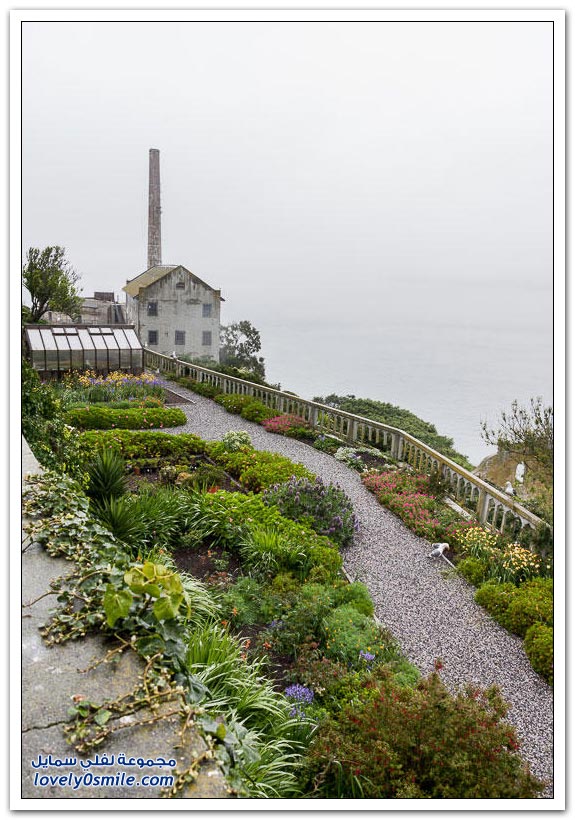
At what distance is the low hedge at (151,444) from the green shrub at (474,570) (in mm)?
4886

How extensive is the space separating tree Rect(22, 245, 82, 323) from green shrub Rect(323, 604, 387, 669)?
47.3 ft

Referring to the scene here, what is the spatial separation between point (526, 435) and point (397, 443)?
8.79 ft

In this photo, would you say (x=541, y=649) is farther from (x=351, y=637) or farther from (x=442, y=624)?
(x=351, y=637)

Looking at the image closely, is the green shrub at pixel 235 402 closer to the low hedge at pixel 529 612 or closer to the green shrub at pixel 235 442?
the green shrub at pixel 235 442

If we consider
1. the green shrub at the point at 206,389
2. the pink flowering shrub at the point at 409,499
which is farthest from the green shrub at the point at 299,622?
the green shrub at the point at 206,389

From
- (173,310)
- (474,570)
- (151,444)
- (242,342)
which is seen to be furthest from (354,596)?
(242,342)

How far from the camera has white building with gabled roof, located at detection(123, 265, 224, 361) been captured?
2566cm

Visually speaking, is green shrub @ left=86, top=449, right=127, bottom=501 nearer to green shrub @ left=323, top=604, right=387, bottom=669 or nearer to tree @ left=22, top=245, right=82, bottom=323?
green shrub @ left=323, top=604, right=387, bottom=669
